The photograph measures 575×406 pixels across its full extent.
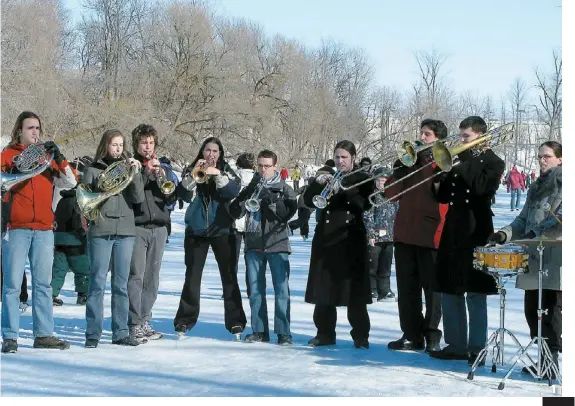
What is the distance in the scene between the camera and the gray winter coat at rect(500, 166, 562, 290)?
5922 millimetres

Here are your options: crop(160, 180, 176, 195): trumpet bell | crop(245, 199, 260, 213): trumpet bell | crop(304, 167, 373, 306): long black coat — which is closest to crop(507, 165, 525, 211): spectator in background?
crop(304, 167, 373, 306): long black coat

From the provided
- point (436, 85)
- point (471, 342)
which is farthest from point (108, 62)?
point (471, 342)

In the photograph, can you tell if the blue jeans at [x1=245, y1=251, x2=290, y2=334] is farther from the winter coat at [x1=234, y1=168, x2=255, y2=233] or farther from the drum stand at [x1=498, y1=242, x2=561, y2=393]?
the drum stand at [x1=498, y1=242, x2=561, y2=393]

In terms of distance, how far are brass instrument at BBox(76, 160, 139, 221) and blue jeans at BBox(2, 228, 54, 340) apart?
350mm

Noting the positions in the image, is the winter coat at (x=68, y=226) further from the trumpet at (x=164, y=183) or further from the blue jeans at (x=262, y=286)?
the blue jeans at (x=262, y=286)

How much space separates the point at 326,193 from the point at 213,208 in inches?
40.4

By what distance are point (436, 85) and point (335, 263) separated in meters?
10.9

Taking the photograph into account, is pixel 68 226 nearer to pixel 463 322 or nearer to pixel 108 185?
pixel 108 185

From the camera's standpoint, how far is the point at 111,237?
7.33 meters

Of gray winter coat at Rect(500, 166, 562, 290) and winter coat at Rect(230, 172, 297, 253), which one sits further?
winter coat at Rect(230, 172, 297, 253)

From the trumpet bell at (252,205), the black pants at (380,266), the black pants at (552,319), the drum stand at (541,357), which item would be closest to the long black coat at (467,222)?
the black pants at (552,319)

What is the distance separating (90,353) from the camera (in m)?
6.99

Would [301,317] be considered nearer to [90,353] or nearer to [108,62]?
[90,353]

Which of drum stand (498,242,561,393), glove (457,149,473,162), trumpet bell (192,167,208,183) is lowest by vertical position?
drum stand (498,242,561,393)
